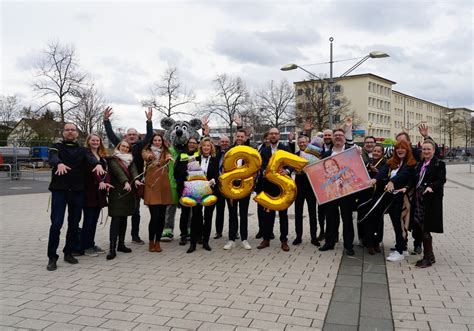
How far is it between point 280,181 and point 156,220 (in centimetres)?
220

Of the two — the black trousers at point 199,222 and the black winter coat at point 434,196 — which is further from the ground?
the black winter coat at point 434,196

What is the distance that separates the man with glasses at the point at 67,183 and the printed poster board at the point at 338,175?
348 centimetres

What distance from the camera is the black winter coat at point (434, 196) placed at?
18.5ft

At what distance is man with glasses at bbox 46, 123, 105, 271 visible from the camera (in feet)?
18.7

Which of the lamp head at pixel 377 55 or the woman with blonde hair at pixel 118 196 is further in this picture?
the lamp head at pixel 377 55

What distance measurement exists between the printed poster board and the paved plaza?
1.04 meters

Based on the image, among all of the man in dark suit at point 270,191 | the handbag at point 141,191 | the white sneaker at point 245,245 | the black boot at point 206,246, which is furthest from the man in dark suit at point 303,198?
the handbag at point 141,191

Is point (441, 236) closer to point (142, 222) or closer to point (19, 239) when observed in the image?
point (142, 222)

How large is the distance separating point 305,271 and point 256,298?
4.27ft

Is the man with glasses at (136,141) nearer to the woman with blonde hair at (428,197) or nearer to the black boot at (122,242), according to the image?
the black boot at (122,242)

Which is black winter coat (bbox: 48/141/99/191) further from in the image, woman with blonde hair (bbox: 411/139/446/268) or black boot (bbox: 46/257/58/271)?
woman with blonde hair (bbox: 411/139/446/268)

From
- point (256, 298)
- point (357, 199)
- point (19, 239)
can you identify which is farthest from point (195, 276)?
point (19, 239)

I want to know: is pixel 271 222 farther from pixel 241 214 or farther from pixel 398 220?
pixel 398 220

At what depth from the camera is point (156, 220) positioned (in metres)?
6.65
